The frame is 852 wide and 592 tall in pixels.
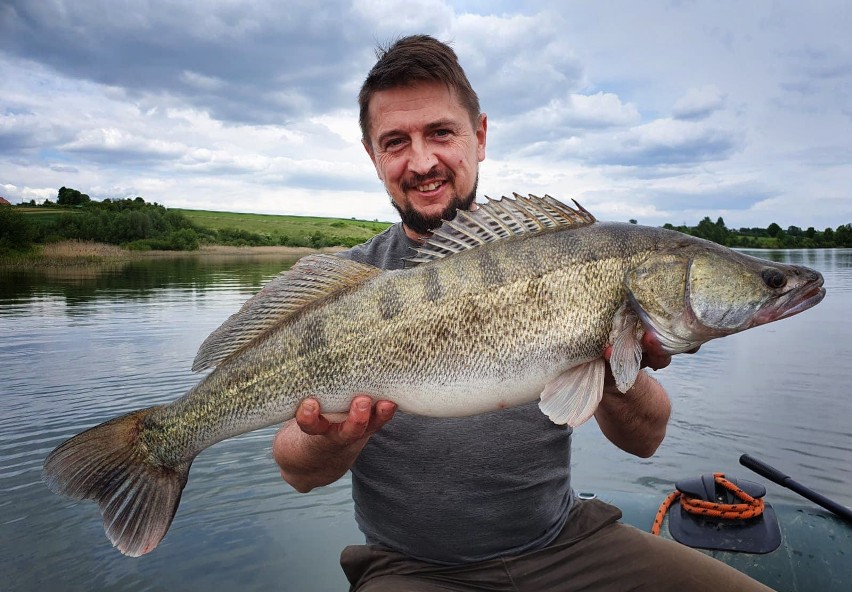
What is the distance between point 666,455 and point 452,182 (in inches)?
217

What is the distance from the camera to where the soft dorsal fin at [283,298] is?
9.61ft

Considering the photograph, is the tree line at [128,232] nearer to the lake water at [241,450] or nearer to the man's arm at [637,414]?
the lake water at [241,450]

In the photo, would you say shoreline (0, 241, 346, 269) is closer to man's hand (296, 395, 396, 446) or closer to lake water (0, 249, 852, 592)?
lake water (0, 249, 852, 592)

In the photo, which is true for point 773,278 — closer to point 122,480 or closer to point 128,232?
point 122,480

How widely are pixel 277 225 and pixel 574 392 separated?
92.4 metres

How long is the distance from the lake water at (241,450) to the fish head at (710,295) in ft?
8.63

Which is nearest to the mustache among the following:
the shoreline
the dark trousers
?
the dark trousers

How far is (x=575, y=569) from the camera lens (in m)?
3.13

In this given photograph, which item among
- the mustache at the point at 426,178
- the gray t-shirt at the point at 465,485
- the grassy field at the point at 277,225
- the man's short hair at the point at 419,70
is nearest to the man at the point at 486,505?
the gray t-shirt at the point at 465,485

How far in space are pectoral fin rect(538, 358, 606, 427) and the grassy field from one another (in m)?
74.5

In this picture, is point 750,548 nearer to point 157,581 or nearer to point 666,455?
point 666,455

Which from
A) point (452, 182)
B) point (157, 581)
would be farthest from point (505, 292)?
point (157, 581)

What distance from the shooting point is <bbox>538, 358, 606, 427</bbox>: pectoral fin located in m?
2.66

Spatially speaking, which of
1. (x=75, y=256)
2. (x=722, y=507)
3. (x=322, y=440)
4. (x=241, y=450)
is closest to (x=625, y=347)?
(x=322, y=440)
